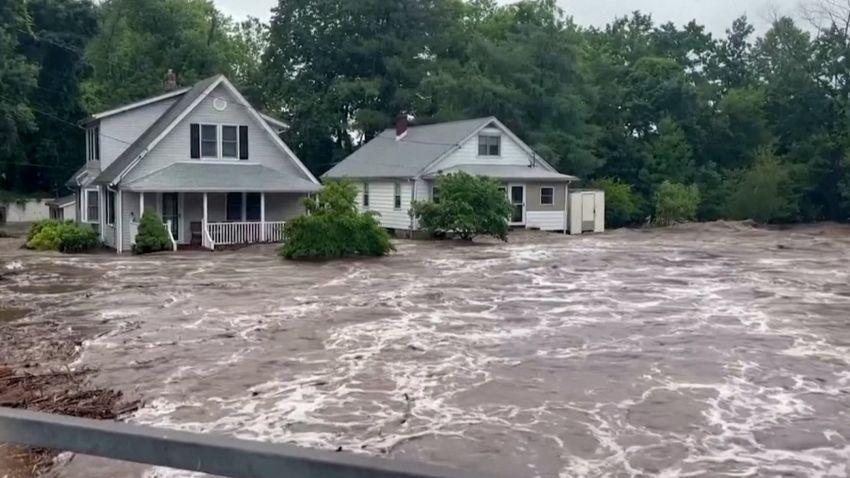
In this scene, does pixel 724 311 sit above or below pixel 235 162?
below

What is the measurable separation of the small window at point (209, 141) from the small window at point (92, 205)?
5456 millimetres

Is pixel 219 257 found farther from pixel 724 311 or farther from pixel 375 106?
pixel 375 106

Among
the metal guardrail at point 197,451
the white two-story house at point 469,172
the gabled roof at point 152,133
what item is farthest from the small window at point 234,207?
the metal guardrail at point 197,451

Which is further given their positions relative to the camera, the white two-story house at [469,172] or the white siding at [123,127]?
the white two-story house at [469,172]

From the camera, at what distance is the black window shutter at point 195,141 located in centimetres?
2978

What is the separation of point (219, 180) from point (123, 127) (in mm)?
5422

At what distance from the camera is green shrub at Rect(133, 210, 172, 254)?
27672mm

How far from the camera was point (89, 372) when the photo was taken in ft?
35.2

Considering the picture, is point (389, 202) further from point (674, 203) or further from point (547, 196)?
point (674, 203)

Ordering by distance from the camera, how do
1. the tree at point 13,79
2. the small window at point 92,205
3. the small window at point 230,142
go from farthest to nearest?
the tree at point 13,79 < the small window at point 92,205 < the small window at point 230,142

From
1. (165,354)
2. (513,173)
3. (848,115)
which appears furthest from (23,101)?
(848,115)

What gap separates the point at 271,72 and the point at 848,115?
33671mm

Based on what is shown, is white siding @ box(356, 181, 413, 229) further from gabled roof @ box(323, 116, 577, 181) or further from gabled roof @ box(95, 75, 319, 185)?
gabled roof @ box(95, 75, 319, 185)

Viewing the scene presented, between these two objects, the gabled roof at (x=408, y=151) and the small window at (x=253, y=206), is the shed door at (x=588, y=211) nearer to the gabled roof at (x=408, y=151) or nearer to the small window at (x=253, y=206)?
the gabled roof at (x=408, y=151)
